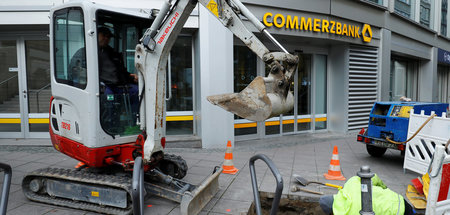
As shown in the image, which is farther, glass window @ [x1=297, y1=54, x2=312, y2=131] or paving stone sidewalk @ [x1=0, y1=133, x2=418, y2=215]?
glass window @ [x1=297, y1=54, x2=312, y2=131]

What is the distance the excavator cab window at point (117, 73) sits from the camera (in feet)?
14.8

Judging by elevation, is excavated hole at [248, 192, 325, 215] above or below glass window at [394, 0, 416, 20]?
below

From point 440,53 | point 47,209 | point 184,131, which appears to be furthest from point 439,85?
point 47,209

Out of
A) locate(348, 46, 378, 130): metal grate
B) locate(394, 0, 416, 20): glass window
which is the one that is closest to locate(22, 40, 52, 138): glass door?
locate(348, 46, 378, 130): metal grate

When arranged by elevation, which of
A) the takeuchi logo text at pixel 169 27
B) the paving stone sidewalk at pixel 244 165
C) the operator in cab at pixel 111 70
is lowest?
the paving stone sidewalk at pixel 244 165

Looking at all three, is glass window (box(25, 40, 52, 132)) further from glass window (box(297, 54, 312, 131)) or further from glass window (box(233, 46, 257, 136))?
glass window (box(297, 54, 312, 131))

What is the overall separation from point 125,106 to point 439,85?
2300 cm

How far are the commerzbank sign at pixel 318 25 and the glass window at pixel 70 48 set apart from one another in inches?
211

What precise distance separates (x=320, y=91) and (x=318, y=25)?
2788mm

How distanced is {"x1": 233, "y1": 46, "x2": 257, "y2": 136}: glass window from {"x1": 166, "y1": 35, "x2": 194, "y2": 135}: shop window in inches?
57.2

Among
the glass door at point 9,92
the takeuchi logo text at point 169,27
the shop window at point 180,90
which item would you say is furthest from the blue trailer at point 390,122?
the glass door at point 9,92

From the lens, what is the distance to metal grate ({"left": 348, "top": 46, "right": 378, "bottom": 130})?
35.8 ft

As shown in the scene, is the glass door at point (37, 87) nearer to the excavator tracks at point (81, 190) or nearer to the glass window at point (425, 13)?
the excavator tracks at point (81, 190)

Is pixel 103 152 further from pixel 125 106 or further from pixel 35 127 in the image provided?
pixel 35 127
